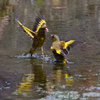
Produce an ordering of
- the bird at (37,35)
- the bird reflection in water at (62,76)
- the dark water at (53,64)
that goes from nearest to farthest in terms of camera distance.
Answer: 1. the dark water at (53,64)
2. the bird reflection in water at (62,76)
3. the bird at (37,35)

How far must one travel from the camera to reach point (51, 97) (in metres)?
4.86

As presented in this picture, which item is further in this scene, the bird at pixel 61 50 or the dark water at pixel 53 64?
the bird at pixel 61 50

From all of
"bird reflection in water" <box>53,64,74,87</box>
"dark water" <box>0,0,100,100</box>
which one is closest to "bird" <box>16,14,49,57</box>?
"dark water" <box>0,0,100,100</box>

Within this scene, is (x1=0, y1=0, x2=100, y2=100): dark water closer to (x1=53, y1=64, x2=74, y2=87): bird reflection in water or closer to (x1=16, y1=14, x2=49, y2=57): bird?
(x1=53, y1=64, x2=74, y2=87): bird reflection in water

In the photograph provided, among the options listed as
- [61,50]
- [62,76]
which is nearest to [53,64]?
[61,50]

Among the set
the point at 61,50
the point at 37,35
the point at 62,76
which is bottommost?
the point at 62,76

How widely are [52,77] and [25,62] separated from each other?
4.91 ft

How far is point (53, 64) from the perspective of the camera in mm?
7055

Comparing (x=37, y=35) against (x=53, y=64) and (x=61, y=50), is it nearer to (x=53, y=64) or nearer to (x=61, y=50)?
(x=61, y=50)

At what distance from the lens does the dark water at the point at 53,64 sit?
5.12 m

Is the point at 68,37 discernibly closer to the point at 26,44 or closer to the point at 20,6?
the point at 26,44

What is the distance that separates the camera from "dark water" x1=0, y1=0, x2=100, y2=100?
16.8ft

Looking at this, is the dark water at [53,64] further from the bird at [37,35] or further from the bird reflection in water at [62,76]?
the bird at [37,35]

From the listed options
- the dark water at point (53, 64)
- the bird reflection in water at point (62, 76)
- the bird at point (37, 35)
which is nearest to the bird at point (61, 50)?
the dark water at point (53, 64)
